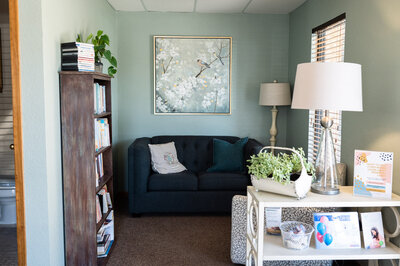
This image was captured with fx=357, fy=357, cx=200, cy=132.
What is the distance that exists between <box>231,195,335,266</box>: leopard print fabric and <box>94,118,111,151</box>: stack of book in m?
1.21

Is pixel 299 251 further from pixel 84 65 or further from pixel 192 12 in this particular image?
pixel 192 12

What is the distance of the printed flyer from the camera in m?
2.19

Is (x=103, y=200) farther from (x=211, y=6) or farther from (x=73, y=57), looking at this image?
(x=211, y=6)

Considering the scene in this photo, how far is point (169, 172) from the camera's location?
4176 millimetres

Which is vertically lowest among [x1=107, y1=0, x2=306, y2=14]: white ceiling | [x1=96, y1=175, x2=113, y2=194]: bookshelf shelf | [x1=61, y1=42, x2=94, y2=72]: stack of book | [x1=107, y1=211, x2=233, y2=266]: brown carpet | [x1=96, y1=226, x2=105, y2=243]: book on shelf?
[x1=107, y1=211, x2=233, y2=266]: brown carpet

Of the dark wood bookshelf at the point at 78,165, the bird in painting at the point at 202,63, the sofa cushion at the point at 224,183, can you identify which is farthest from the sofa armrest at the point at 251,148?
the dark wood bookshelf at the point at 78,165

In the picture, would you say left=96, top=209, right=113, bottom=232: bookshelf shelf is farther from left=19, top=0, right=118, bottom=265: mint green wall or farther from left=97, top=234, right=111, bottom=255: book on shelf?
left=19, top=0, right=118, bottom=265: mint green wall

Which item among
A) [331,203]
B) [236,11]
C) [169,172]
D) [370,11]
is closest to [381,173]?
[331,203]

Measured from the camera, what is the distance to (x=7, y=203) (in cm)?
317

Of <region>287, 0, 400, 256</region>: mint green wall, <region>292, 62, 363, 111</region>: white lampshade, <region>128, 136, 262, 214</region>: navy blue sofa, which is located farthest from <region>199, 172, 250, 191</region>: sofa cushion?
<region>292, 62, 363, 111</region>: white lampshade

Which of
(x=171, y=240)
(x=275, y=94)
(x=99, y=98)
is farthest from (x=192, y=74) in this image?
(x=171, y=240)

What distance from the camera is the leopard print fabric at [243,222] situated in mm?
2668

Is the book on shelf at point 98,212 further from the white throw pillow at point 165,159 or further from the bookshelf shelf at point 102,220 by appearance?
the white throw pillow at point 165,159

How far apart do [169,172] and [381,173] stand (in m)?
2.47
